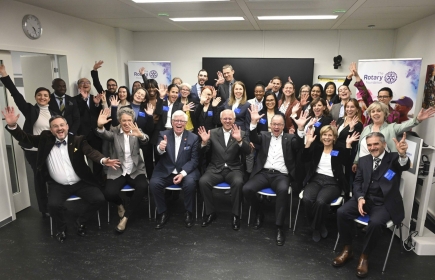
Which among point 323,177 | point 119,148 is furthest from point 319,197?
point 119,148

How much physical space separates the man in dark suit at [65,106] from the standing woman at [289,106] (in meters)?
3.17

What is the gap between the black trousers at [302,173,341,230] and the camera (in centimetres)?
333

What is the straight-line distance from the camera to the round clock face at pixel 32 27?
14.0ft

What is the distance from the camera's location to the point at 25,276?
2.84 meters

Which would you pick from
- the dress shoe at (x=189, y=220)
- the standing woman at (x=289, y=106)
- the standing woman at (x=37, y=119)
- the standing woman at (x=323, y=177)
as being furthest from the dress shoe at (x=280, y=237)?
the standing woman at (x=37, y=119)

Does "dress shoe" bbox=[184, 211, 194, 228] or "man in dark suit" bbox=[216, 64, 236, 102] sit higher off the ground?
"man in dark suit" bbox=[216, 64, 236, 102]

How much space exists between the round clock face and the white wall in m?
0.06

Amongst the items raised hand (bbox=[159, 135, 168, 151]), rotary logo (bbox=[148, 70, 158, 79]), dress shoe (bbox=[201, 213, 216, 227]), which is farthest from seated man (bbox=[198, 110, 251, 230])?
rotary logo (bbox=[148, 70, 158, 79])

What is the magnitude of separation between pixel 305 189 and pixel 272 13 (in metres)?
3.04

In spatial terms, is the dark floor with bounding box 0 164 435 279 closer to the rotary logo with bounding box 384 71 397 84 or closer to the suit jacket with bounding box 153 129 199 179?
the suit jacket with bounding box 153 129 199 179

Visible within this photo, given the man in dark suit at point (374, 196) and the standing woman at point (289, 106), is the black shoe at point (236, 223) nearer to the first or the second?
the man in dark suit at point (374, 196)

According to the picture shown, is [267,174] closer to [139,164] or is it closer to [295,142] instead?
[295,142]

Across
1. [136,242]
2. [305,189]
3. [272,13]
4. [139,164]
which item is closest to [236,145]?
[305,189]

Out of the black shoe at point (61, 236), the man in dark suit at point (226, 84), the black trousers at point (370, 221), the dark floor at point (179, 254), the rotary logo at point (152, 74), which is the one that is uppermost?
the rotary logo at point (152, 74)
